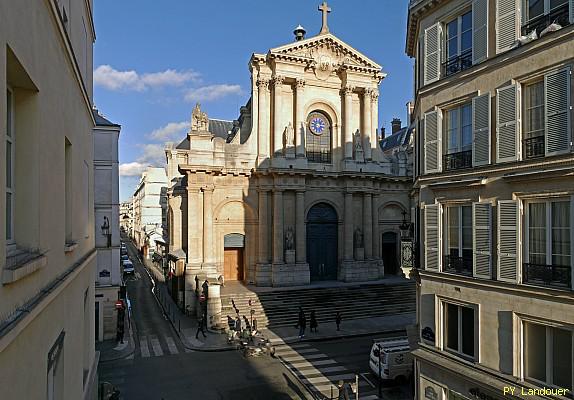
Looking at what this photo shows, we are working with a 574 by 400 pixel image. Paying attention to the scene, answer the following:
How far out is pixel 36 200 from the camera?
4582 millimetres

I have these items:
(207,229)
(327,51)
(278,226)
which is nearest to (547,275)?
(278,226)

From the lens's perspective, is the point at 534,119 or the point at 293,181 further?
the point at 293,181

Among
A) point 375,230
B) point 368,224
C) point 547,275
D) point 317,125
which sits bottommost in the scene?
point 375,230

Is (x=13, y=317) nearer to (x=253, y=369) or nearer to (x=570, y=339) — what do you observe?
(x=570, y=339)

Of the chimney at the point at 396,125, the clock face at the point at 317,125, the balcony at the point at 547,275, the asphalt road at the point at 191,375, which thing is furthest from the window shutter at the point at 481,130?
the chimney at the point at 396,125

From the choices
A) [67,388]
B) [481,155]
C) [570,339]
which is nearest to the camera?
[67,388]

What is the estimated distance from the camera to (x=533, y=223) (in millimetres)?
9203

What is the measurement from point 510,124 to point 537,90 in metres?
0.91

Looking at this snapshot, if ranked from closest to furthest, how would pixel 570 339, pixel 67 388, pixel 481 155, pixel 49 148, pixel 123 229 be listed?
1. pixel 49 148
2. pixel 67 388
3. pixel 570 339
4. pixel 481 155
5. pixel 123 229

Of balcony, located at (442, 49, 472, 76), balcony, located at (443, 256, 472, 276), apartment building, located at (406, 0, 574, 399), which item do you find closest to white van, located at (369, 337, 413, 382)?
apartment building, located at (406, 0, 574, 399)

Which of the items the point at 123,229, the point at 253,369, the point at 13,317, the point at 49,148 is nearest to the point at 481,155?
the point at 49,148

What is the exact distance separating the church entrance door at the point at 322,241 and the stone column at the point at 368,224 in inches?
101

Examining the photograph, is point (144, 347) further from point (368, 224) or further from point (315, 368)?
point (368, 224)

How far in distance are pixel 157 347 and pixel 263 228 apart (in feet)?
42.4
